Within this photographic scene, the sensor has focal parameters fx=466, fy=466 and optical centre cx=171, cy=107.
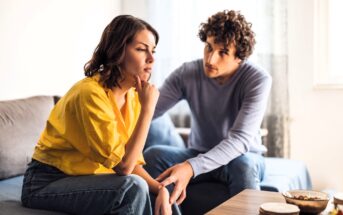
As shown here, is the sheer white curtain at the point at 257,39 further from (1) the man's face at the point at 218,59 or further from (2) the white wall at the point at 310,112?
(1) the man's face at the point at 218,59

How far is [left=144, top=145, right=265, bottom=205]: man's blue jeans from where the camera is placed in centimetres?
191

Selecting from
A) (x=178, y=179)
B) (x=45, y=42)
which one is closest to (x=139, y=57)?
(x=178, y=179)

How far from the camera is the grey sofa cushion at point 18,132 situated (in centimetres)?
208

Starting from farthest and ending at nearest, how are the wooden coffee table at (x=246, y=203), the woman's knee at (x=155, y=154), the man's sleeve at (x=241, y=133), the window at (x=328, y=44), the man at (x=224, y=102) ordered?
the window at (x=328, y=44), the woman's knee at (x=155, y=154), the man at (x=224, y=102), the man's sleeve at (x=241, y=133), the wooden coffee table at (x=246, y=203)

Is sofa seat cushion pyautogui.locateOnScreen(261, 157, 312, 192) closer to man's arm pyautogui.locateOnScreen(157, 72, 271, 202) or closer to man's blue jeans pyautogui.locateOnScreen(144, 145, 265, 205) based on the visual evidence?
man's blue jeans pyautogui.locateOnScreen(144, 145, 265, 205)

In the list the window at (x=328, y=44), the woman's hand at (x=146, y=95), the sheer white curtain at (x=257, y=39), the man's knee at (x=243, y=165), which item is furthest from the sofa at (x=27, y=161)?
the window at (x=328, y=44)

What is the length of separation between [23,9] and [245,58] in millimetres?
1311

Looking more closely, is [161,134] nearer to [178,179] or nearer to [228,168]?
[228,168]

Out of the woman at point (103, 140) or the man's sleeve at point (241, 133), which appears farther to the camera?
the man's sleeve at point (241, 133)

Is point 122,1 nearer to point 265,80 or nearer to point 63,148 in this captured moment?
point 265,80

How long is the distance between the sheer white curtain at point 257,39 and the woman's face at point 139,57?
162 cm

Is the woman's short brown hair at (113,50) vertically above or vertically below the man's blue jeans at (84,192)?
above

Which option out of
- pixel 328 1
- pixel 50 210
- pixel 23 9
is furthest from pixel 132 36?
pixel 328 1

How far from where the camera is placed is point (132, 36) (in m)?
1.65
